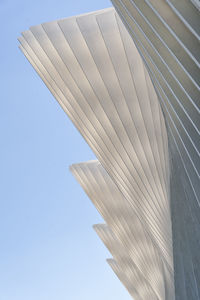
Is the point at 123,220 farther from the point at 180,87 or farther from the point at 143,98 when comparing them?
the point at 180,87

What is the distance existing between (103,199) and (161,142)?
44.1ft

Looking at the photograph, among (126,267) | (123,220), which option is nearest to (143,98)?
(123,220)

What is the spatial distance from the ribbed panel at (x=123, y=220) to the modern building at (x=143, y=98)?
5732 millimetres

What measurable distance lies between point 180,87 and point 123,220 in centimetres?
1966

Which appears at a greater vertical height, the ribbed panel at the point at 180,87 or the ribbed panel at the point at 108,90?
the ribbed panel at the point at 108,90

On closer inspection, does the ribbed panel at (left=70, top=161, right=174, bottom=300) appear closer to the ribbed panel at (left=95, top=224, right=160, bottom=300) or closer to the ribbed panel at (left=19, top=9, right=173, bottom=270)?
the ribbed panel at (left=95, top=224, right=160, bottom=300)

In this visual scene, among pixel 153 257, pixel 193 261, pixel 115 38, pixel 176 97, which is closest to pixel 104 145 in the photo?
pixel 115 38

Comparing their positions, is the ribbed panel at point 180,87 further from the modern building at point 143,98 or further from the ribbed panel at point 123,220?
the ribbed panel at point 123,220

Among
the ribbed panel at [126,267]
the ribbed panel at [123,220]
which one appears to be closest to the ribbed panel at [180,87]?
the ribbed panel at [123,220]

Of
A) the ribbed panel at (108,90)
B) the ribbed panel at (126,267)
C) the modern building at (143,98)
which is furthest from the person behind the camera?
the ribbed panel at (126,267)

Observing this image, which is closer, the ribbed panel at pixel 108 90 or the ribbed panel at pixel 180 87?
the ribbed panel at pixel 180 87

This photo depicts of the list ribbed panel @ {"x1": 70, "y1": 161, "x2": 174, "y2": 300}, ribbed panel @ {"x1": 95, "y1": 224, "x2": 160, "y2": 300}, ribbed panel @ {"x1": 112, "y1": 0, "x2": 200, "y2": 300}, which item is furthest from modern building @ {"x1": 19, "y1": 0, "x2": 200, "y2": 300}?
ribbed panel @ {"x1": 95, "y1": 224, "x2": 160, "y2": 300}

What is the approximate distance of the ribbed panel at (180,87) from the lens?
6.98 meters

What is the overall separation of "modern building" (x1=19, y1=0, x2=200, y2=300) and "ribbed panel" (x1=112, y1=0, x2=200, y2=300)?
0.06 ft
